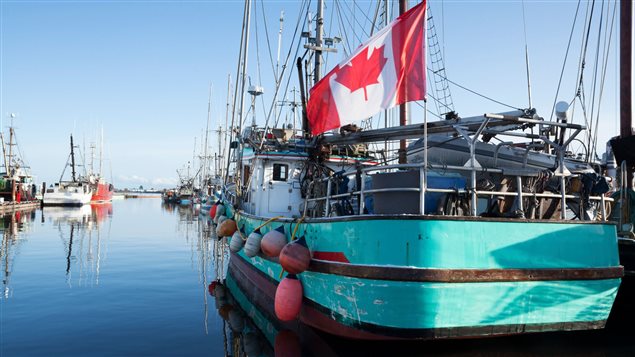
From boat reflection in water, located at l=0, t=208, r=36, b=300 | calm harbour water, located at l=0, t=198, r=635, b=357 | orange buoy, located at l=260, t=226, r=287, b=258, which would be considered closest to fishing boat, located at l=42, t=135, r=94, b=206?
boat reflection in water, located at l=0, t=208, r=36, b=300

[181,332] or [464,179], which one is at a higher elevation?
[464,179]

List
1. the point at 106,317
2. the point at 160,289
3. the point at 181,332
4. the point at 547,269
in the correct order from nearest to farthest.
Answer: the point at 547,269 < the point at 181,332 < the point at 106,317 < the point at 160,289

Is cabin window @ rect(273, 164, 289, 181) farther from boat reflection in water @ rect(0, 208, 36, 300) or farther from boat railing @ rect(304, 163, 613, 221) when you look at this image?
boat reflection in water @ rect(0, 208, 36, 300)

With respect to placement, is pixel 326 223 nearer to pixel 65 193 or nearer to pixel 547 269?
pixel 547 269

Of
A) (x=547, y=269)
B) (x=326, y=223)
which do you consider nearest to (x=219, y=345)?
(x=326, y=223)

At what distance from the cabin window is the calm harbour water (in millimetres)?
3328

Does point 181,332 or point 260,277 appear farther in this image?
point 260,277

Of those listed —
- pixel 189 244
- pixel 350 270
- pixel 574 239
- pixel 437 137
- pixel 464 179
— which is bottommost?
pixel 189 244

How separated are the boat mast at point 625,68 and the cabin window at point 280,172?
340 inches

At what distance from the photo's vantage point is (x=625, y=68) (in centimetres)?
1262

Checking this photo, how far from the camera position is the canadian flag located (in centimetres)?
746

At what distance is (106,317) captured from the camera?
406 inches

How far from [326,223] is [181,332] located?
12.9ft

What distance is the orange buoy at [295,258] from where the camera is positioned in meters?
8.04
